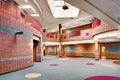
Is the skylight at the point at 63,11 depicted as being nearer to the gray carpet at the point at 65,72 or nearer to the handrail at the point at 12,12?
the handrail at the point at 12,12

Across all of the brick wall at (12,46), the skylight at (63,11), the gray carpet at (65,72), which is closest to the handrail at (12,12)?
the brick wall at (12,46)

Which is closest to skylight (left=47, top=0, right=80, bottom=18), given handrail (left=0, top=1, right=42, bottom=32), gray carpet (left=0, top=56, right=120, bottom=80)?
handrail (left=0, top=1, right=42, bottom=32)

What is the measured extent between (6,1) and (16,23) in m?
1.48

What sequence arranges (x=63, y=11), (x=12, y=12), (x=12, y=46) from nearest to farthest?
(x=12, y=46) < (x=12, y=12) < (x=63, y=11)

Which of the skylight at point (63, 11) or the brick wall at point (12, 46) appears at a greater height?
the skylight at point (63, 11)

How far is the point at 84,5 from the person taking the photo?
101 inches

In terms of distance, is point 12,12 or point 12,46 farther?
point 12,12

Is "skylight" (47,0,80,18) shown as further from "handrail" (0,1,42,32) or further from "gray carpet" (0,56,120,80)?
"gray carpet" (0,56,120,80)

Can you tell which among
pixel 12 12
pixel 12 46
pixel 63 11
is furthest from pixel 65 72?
pixel 63 11

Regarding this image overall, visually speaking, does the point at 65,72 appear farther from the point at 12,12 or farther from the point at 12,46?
the point at 12,12

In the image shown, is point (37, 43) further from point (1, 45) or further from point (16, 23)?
point (1, 45)

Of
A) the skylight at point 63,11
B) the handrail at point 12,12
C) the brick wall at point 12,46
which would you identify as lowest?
the brick wall at point 12,46

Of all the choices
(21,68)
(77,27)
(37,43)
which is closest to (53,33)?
(77,27)

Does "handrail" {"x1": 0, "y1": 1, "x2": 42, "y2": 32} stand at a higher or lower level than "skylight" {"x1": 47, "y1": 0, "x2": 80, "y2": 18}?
lower
